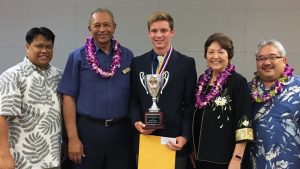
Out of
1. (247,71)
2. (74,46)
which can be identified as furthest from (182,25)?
(74,46)

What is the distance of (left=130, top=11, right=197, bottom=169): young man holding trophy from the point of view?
220 centimetres

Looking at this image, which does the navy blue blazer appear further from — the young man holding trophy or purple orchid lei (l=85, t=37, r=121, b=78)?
purple orchid lei (l=85, t=37, r=121, b=78)

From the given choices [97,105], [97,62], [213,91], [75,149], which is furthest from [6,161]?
[213,91]

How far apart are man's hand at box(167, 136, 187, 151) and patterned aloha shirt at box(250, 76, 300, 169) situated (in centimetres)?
51

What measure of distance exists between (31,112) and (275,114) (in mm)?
1656

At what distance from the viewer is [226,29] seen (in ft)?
13.1

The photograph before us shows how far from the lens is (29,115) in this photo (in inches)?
85.4

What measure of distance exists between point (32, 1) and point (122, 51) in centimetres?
219

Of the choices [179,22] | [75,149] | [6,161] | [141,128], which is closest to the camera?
[6,161]

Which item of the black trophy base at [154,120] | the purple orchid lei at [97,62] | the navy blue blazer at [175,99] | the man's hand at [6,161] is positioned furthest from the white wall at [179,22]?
the man's hand at [6,161]

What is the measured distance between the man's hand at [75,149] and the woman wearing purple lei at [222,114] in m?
0.86

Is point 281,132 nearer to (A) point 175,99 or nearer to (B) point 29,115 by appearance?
(A) point 175,99

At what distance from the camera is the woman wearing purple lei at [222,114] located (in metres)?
2.08

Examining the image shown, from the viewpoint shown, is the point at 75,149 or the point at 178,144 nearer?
the point at 178,144
